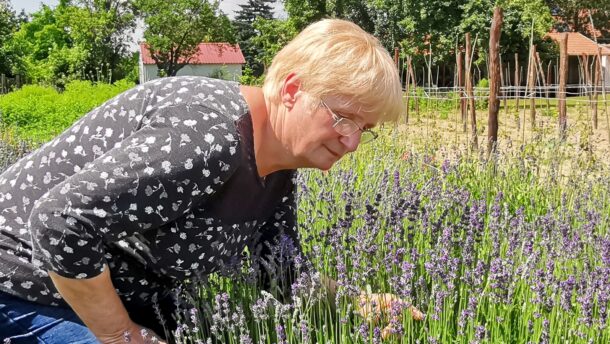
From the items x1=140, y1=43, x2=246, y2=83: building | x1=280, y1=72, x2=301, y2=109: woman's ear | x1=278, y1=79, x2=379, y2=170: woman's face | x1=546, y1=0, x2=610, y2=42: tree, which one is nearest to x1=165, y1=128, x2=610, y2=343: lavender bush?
x1=278, y1=79, x2=379, y2=170: woman's face

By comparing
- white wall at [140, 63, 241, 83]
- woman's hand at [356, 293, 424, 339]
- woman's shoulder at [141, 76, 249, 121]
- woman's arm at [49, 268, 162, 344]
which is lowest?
woman's hand at [356, 293, 424, 339]

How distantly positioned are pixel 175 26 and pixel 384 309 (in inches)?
1687

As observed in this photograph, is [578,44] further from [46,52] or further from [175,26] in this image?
[46,52]

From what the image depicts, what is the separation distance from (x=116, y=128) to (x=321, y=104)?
50 centimetres

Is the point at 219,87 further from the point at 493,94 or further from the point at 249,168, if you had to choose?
the point at 493,94

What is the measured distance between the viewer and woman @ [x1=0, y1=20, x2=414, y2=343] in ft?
5.05

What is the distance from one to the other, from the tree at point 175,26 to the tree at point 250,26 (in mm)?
15233

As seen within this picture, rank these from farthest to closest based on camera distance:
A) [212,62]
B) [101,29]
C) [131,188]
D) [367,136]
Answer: [212,62] < [101,29] < [367,136] < [131,188]

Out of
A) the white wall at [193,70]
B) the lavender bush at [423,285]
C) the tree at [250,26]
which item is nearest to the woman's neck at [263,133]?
the lavender bush at [423,285]

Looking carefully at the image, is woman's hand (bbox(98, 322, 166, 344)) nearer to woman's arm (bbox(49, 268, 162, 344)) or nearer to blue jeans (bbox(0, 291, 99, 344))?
woman's arm (bbox(49, 268, 162, 344))

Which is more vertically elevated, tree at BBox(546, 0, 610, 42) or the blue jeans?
tree at BBox(546, 0, 610, 42)

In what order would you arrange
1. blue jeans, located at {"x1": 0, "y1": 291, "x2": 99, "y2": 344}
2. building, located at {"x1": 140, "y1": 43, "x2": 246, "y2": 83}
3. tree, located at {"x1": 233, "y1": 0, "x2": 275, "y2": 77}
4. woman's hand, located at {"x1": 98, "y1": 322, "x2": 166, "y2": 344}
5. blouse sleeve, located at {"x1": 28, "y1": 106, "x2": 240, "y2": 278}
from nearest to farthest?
blouse sleeve, located at {"x1": 28, "y1": 106, "x2": 240, "y2": 278} < woman's hand, located at {"x1": 98, "y1": 322, "x2": 166, "y2": 344} < blue jeans, located at {"x1": 0, "y1": 291, "x2": 99, "y2": 344} < building, located at {"x1": 140, "y1": 43, "x2": 246, "y2": 83} < tree, located at {"x1": 233, "y1": 0, "x2": 275, "y2": 77}

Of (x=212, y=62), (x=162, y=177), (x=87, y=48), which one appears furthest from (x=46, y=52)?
(x=162, y=177)

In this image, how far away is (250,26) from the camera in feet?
215
